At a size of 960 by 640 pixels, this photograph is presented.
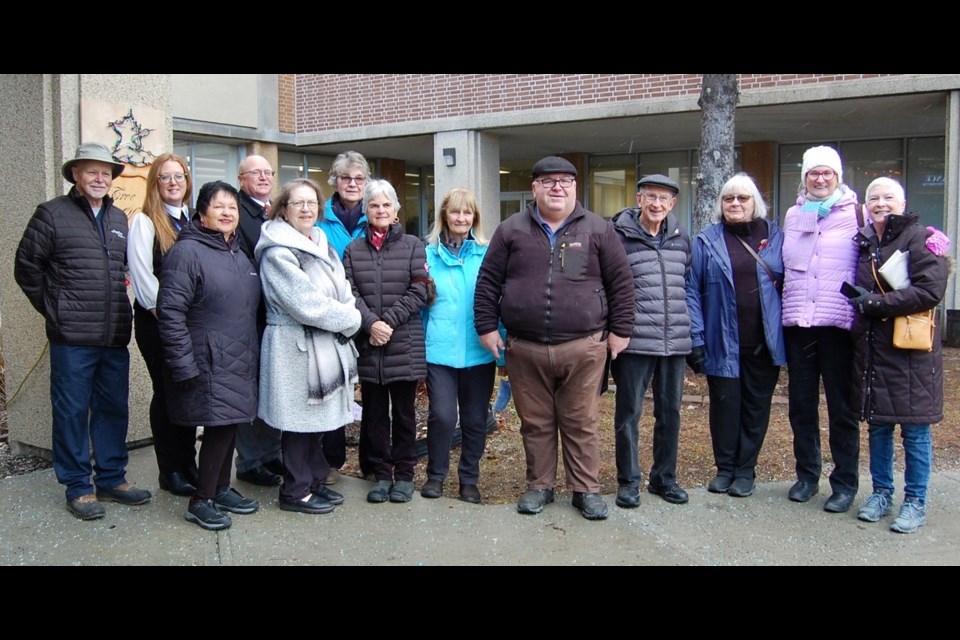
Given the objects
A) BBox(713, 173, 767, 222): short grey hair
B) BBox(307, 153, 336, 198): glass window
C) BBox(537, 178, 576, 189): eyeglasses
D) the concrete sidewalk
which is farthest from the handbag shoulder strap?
BBox(307, 153, 336, 198): glass window

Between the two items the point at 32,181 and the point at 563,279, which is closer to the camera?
the point at 563,279

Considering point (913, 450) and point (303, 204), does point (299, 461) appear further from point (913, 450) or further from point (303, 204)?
point (913, 450)

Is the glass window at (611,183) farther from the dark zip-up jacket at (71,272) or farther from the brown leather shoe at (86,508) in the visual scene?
the brown leather shoe at (86,508)

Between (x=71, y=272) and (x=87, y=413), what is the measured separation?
0.81 metres

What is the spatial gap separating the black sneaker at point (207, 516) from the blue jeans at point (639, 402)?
7.36 feet

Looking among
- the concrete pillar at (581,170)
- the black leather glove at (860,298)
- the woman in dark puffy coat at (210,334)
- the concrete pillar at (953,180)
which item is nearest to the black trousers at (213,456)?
the woman in dark puffy coat at (210,334)

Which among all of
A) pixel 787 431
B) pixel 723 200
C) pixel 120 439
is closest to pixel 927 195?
pixel 787 431

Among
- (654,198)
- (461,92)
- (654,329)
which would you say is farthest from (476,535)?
(461,92)

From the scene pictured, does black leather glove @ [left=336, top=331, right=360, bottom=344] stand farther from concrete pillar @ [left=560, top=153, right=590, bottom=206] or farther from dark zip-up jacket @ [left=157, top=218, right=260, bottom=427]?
concrete pillar @ [left=560, top=153, right=590, bottom=206]

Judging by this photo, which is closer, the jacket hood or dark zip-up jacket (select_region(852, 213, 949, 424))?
dark zip-up jacket (select_region(852, 213, 949, 424))

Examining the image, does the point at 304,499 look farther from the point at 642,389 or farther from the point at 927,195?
the point at 927,195

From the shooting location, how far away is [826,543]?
416 centimetres

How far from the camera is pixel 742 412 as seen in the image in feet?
16.0

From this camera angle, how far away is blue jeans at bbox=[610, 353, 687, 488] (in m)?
4.66
